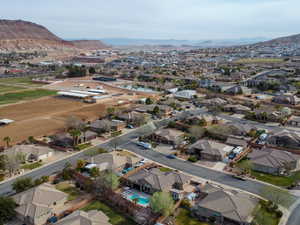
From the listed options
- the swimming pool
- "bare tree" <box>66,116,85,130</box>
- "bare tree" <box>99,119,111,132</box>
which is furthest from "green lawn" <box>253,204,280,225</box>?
"bare tree" <box>66,116,85,130</box>

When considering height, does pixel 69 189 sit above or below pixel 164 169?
below

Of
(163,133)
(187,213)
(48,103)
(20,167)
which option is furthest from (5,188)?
(48,103)

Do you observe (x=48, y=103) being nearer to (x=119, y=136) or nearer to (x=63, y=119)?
(x=63, y=119)

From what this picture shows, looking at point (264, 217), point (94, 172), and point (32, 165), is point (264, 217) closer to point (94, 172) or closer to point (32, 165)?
point (94, 172)

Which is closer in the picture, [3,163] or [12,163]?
[12,163]

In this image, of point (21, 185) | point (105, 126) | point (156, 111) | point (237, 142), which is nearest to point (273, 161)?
point (237, 142)

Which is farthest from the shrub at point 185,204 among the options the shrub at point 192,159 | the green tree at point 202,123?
the green tree at point 202,123

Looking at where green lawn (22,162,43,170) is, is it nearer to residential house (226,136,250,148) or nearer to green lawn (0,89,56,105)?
residential house (226,136,250,148)
